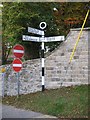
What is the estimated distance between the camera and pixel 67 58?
14.5m

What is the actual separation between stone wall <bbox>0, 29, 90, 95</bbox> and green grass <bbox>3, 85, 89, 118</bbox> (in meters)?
0.54

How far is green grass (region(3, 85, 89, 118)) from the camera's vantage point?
1039cm

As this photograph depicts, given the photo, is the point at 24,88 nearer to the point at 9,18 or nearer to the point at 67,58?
the point at 67,58

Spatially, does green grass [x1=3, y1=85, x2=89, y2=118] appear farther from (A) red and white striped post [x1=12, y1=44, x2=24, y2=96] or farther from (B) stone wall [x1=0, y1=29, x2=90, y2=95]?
(A) red and white striped post [x1=12, y1=44, x2=24, y2=96]

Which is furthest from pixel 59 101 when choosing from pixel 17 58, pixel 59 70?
pixel 59 70

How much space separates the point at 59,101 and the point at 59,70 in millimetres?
3076

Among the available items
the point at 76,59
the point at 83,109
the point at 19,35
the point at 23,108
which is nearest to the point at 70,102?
the point at 83,109

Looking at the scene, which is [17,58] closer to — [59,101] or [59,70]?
[59,70]

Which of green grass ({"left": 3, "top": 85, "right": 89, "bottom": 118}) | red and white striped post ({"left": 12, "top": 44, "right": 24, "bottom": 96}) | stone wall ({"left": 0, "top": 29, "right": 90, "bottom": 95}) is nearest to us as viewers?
green grass ({"left": 3, "top": 85, "right": 89, "bottom": 118})

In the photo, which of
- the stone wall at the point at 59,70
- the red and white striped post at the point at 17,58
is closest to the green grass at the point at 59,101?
the stone wall at the point at 59,70

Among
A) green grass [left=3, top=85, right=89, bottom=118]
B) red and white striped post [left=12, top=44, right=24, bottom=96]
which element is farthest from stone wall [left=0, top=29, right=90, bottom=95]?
red and white striped post [left=12, top=44, right=24, bottom=96]

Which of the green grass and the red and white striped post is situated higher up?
the red and white striped post

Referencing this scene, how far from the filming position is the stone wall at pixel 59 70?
14250mm

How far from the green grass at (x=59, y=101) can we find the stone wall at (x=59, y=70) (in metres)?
0.54
